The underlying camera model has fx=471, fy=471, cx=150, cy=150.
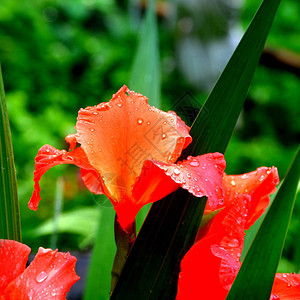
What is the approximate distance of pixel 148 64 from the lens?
63 cm

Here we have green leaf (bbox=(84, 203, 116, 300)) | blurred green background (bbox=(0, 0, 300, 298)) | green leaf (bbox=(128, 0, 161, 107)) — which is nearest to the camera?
green leaf (bbox=(84, 203, 116, 300))

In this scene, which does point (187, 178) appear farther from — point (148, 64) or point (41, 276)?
point (148, 64)

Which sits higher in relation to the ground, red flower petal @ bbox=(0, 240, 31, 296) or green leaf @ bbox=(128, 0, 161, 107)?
green leaf @ bbox=(128, 0, 161, 107)

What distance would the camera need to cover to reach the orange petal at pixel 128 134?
12.6 inches

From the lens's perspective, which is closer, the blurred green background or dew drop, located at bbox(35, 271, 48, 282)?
dew drop, located at bbox(35, 271, 48, 282)

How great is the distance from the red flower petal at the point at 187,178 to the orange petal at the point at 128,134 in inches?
0.7

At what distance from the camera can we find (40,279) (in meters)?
0.29

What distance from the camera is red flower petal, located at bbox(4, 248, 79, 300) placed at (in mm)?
288

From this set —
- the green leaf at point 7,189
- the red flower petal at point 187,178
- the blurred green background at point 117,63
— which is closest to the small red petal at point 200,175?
the red flower petal at point 187,178

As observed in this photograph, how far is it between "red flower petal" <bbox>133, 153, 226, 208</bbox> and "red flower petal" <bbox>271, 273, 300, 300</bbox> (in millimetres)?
80

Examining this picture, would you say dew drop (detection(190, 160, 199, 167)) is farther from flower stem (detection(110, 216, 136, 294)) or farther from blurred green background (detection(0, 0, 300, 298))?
blurred green background (detection(0, 0, 300, 298))

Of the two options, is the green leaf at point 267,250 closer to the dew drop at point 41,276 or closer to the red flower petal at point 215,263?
the red flower petal at point 215,263

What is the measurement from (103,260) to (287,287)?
193 millimetres

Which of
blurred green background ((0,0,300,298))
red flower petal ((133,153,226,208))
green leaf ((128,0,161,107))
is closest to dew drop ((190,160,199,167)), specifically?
red flower petal ((133,153,226,208))
